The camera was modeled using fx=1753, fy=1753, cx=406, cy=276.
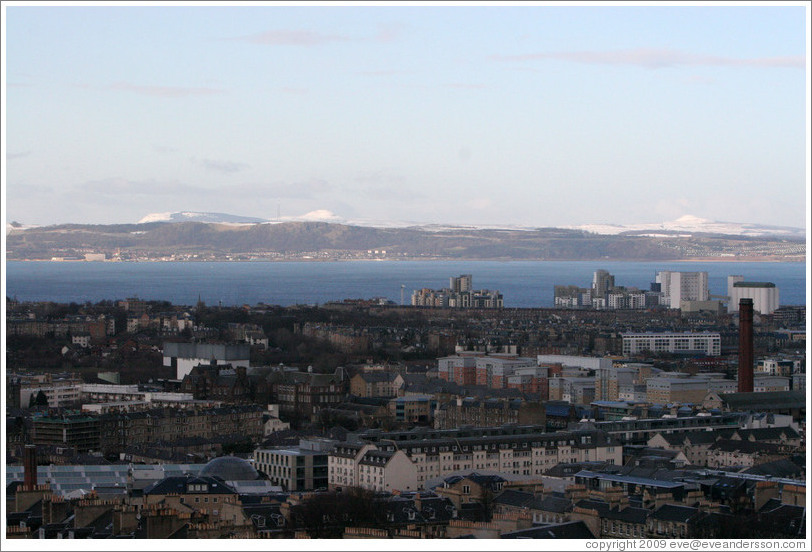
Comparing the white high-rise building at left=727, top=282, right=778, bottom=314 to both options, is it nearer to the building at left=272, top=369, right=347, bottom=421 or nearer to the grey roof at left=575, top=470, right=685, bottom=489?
the building at left=272, top=369, right=347, bottom=421

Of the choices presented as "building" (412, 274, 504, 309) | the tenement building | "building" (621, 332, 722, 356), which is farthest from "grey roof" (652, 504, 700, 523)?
"building" (412, 274, 504, 309)

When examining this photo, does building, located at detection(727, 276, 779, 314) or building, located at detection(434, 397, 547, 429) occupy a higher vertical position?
building, located at detection(727, 276, 779, 314)

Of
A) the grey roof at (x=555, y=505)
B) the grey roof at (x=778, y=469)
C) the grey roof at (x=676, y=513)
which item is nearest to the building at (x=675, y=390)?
the grey roof at (x=778, y=469)

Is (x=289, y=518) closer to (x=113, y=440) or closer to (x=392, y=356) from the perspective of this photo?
(x=113, y=440)

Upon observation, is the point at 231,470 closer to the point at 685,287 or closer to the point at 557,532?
the point at 557,532

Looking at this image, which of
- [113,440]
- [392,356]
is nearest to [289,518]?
[113,440]
